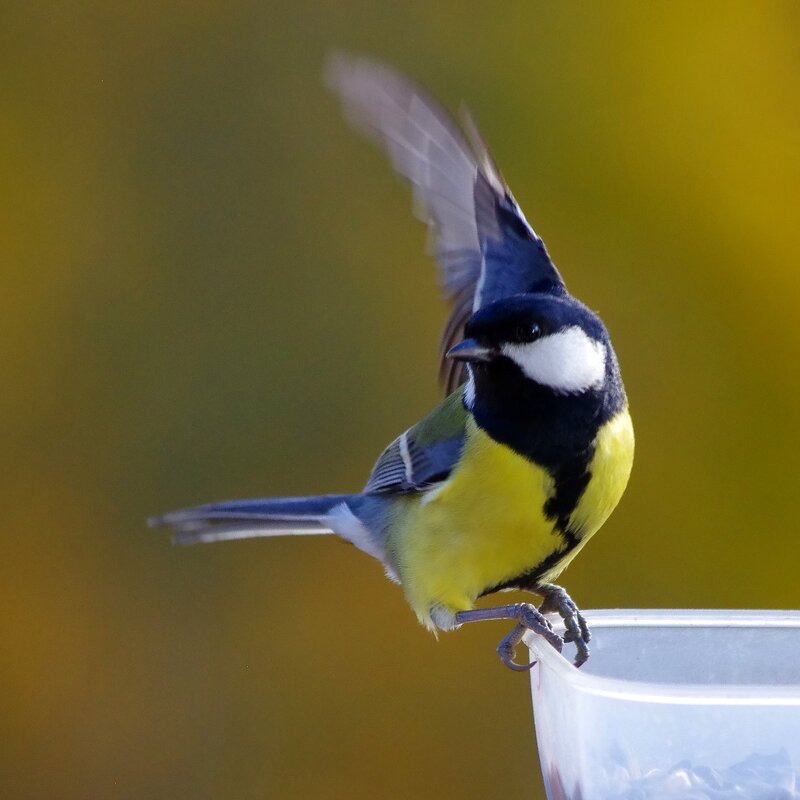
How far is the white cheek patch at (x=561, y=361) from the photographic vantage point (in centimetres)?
135

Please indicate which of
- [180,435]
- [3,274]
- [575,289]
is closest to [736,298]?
[575,289]

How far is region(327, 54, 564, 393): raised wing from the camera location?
1.57 metres

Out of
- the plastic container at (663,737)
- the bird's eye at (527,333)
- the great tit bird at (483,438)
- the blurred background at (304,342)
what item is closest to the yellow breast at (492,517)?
the great tit bird at (483,438)

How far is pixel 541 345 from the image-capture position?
1.36m

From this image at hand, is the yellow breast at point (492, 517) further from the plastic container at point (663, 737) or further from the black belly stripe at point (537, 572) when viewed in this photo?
the plastic container at point (663, 737)

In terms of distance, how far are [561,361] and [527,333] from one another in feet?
0.15

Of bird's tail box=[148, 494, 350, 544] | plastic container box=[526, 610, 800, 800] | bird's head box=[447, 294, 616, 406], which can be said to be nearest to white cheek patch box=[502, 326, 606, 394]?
bird's head box=[447, 294, 616, 406]

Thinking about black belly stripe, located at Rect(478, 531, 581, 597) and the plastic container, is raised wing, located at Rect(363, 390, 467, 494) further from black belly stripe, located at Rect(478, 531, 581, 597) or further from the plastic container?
the plastic container

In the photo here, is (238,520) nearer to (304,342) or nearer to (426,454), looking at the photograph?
(426,454)

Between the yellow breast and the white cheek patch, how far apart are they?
6 centimetres

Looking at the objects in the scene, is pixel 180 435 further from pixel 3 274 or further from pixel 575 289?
pixel 575 289

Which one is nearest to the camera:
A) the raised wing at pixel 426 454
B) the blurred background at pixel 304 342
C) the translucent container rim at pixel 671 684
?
the translucent container rim at pixel 671 684

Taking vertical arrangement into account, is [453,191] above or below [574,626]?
above

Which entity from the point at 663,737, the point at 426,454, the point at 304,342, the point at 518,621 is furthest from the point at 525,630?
the point at 304,342
